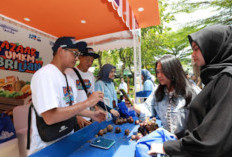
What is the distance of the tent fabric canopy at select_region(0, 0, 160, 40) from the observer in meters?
2.72

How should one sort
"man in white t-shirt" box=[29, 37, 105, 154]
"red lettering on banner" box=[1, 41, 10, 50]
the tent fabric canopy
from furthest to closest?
"red lettering on banner" box=[1, 41, 10, 50], the tent fabric canopy, "man in white t-shirt" box=[29, 37, 105, 154]

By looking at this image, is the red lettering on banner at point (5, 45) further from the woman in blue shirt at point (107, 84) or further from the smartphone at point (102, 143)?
the smartphone at point (102, 143)

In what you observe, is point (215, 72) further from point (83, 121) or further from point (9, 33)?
point (9, 33)

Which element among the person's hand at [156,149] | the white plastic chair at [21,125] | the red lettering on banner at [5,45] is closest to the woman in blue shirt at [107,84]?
the white plastic chair at [21,125]

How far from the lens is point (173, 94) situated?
5.30 ft

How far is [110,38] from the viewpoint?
4688 millimetres

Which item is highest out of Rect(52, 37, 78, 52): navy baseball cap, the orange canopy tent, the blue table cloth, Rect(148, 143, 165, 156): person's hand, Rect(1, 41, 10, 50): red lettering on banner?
the orange canopy tent

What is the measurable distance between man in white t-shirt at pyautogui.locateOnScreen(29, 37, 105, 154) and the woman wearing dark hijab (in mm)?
820

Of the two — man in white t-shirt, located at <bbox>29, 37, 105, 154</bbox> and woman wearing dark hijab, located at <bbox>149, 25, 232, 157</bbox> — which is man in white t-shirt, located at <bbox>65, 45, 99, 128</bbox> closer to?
man in white t-shirt, located at <bbox>29, 37, 105, 154</bbox>

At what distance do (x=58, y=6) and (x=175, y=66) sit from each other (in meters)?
2.72

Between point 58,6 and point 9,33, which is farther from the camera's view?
point 9,33

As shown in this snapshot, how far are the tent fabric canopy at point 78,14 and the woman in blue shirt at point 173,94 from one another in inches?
52.0

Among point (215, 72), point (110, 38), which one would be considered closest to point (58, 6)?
point (110, 38)

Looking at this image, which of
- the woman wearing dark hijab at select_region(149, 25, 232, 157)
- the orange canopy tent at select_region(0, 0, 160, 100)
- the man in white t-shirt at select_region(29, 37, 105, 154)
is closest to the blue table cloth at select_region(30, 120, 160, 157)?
the man in white t-shirt at select_region(29, 37, 105, 154)
